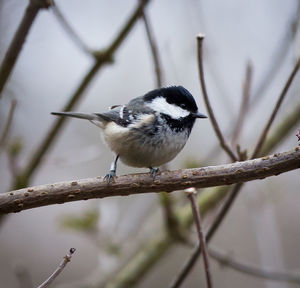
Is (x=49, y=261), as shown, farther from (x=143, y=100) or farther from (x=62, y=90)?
(x=143, y=100)

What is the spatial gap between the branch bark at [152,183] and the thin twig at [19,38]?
1.31 feet

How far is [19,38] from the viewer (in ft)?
4.68

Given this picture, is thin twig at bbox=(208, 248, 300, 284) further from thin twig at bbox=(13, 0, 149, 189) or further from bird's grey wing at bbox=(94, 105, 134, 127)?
thin twig at bbox=(13, 0, 149, 189)

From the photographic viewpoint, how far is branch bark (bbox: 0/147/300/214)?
1.29 meters

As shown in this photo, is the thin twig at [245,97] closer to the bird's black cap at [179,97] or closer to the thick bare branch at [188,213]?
the bird's black cap at [179,97]

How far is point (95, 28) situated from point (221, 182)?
3.62 m

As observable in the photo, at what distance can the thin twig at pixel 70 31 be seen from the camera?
1795mm

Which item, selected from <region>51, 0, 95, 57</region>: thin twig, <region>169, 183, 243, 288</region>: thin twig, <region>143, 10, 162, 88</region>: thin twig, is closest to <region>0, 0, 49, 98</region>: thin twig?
<region>51, 0, 95, 57</region>: thin twig

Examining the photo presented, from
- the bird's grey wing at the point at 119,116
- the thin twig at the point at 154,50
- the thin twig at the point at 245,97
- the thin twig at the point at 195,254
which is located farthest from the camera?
the bird's grey wing at the point at 119,116

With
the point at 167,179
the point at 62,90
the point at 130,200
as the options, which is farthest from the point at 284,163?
the point at 62,90

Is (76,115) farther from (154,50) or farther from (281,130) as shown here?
(281,130)

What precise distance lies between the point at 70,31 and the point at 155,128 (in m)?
0.61

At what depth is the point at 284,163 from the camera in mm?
1264

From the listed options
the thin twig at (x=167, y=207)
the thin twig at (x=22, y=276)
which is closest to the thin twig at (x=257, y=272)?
the thin twig at (x=167, y=207)
